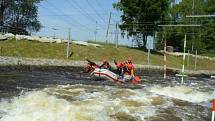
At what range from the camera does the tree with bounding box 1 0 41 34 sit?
70062mm

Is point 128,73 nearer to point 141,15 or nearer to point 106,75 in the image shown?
point 106,75

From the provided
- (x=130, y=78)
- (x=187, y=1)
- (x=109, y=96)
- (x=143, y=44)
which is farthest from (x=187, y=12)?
(x=109, y=96)

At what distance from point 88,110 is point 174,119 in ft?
10.1

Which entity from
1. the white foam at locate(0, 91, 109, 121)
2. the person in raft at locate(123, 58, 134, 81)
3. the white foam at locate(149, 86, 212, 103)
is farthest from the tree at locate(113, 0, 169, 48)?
the white foam at locate(0, 91, 109, 121)

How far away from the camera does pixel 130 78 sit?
31031 mm

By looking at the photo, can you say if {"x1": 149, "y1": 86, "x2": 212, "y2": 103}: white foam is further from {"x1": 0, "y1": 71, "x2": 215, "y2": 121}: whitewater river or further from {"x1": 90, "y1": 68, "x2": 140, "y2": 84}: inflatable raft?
{"x1": 90, "y1": 68, "x2": 140, "y2": 84}: inflatable raft

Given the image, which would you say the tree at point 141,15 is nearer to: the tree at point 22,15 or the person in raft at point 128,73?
the tree at point 22,15

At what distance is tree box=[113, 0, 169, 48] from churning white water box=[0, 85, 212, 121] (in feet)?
147

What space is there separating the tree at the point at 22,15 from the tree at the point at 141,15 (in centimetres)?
1384

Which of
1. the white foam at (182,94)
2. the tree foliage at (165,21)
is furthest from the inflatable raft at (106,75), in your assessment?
the tree foliage at (165,21)

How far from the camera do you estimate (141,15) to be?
64812mm

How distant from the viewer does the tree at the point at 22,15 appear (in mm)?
70062

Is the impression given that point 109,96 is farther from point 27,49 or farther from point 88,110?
point 27,49

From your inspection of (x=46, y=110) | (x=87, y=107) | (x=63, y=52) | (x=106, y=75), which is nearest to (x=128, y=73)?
(x=106, y=75)
